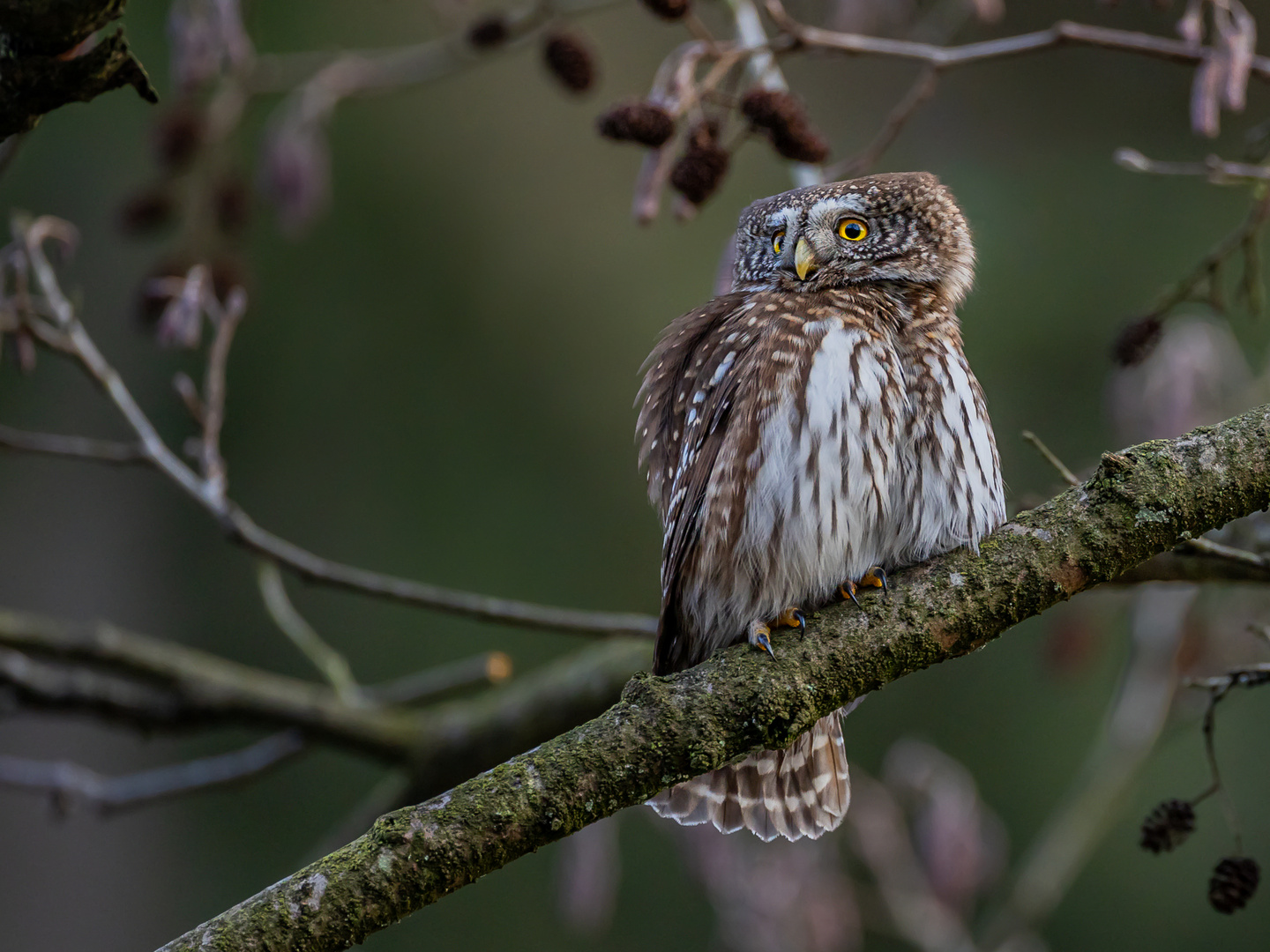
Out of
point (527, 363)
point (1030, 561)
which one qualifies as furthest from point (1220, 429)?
point (527, 363)

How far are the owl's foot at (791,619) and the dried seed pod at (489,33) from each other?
1358 mm

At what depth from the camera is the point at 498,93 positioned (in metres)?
7.17

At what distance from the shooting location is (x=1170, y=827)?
6.52ft

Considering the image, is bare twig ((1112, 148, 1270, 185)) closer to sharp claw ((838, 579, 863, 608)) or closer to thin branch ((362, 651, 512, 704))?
sharp claw ((838, 579, 863, 608))

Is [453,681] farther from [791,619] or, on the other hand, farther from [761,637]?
[761,637]

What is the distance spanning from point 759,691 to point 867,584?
0.43 metres

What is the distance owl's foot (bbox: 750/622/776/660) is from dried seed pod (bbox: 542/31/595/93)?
1.17 meters

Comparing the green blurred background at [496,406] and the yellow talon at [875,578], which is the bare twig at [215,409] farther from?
the green blurred background at [496,406]

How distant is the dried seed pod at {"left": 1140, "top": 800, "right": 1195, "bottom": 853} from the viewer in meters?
1.98

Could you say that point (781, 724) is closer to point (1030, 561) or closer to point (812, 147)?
point (1030, 561)

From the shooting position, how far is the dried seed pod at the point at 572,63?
2.57 m

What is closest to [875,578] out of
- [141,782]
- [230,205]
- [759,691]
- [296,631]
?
[759,691]

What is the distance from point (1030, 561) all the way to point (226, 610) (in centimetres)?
511

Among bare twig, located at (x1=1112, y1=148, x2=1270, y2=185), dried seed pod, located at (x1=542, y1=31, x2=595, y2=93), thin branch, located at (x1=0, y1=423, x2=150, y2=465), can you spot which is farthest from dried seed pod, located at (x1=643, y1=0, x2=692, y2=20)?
thin branch, located at (x1=0, y1=423, x2=150, y2=465)
